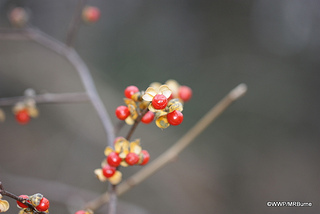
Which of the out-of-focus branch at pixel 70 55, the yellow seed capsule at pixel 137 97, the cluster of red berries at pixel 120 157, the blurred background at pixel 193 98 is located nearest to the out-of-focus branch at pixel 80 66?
the out-of-focus branch at pixel 70 55

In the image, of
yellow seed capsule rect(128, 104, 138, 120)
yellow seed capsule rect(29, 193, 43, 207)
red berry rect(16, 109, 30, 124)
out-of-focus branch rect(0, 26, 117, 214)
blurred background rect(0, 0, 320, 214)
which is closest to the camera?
yellow seed capsule rect(29, 193, 43, 207)

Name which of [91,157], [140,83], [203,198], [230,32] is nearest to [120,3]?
[140,83]

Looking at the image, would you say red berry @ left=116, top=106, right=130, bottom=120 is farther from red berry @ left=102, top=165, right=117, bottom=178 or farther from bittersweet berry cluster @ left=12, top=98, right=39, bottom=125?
bittersweet berry cluster @ left=12, top=98, right=39, bottom=125

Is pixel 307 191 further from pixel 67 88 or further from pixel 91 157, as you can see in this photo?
pixel 67 88

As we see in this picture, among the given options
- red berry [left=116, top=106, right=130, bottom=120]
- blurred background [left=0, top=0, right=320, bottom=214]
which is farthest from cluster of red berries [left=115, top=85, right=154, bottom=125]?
blurred background [left=0, top=0, right=320, bottom=214]

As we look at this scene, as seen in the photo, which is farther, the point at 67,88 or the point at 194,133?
the point at 67,88

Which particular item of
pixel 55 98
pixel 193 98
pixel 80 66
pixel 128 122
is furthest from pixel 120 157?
pixel 193 98
